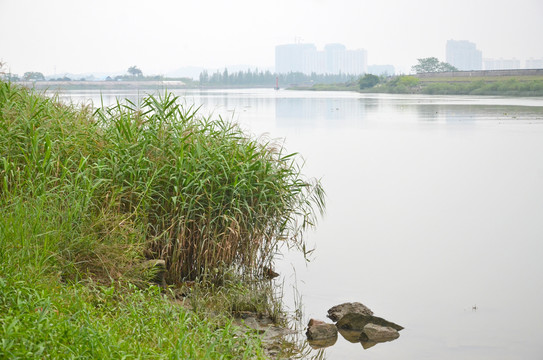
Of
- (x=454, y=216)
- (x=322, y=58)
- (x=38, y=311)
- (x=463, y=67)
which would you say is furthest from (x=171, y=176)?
(x=322, y=58)

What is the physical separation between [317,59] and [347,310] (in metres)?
152

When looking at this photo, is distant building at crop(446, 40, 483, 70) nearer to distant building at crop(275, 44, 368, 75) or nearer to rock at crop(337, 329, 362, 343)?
distant building at crop(275, 44, 368, 75)

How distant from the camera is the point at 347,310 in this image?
5.88 meters

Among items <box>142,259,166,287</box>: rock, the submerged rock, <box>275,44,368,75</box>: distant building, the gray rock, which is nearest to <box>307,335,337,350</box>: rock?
the submerged rock

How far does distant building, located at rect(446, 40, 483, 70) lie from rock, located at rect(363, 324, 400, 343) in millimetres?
107782

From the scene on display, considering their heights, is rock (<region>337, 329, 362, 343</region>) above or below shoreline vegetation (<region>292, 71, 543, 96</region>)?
below

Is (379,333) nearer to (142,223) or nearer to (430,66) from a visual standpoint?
(142,223)

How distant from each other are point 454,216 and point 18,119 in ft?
23.0

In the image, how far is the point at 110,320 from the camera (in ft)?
13.5

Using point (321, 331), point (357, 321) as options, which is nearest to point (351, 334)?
point (357, 321)

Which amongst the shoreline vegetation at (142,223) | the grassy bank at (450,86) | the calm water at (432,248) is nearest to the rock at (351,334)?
the calm water at (432,248)

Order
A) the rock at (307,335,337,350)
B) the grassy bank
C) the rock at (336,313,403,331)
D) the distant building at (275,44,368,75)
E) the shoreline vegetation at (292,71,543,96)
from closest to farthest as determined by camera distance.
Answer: the rock at (307,335,337,350), the rock at (336,313,403,331), the grassy bank, the shoreline vegetation at (292,71,543,96), the distant building at (275,44,368,75)

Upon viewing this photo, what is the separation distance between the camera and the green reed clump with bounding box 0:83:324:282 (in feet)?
18.6

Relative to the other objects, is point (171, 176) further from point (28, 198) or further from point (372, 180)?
point (372, 180)
